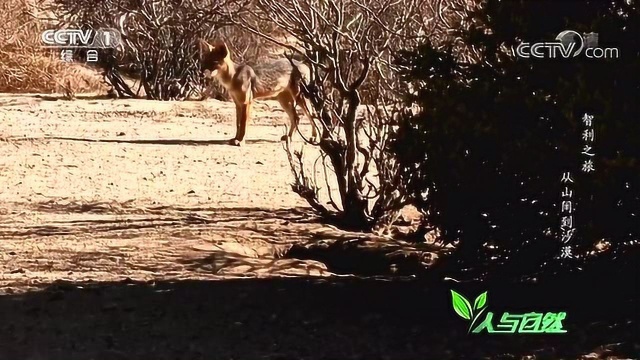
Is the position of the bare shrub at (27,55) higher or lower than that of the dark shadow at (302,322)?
higher

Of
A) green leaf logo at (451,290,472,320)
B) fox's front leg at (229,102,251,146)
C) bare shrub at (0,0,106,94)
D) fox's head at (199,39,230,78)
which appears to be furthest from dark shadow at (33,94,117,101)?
green leaf logo at (451,290,472,320)

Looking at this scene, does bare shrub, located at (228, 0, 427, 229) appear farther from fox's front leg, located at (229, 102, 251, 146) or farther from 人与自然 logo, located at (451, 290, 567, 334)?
fox's front leg, located at (229, 102, 251, 146)

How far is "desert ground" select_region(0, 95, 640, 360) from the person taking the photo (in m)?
4.81

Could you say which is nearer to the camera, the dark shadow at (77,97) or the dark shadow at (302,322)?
the dark shadow at (302,322)

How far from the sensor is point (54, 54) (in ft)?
56.8

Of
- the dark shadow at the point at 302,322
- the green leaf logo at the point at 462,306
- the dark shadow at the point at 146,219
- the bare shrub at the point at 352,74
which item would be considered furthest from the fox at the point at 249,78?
the green leaf logo at the point at 462,306

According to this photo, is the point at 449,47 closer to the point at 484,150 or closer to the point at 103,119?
the point at 484,150

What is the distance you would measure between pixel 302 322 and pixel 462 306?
2.49 feet

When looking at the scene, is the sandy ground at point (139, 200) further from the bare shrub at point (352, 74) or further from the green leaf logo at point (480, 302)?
the green leaf logo at point (480, 302)

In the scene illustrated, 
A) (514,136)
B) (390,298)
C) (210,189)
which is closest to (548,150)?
(514,136)

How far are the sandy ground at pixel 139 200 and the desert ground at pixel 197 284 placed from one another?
19 mm

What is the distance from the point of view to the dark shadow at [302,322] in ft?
15.6

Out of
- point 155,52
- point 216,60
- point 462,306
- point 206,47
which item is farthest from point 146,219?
point 155,52

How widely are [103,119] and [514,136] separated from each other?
10388 mm
